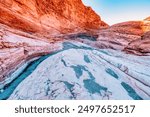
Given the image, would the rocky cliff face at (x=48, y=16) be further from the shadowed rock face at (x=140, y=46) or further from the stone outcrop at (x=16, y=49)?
the shadowed rock face at (x=140, y=46)

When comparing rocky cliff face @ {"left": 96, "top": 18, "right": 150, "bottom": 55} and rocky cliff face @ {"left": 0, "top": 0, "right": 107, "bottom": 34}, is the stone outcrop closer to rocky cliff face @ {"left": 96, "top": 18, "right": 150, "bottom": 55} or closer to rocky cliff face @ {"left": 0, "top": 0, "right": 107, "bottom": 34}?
rocky cliff face @ {"left": 0, "top": 0, "right": 107, "bottom": 34}

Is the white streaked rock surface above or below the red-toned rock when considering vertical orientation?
below

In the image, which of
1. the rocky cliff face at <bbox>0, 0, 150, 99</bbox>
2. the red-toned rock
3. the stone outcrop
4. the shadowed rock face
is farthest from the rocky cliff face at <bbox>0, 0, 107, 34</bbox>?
the shadowed rock face

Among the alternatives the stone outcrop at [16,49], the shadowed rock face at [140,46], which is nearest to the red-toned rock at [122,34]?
the shadowed rock face at [140,46]

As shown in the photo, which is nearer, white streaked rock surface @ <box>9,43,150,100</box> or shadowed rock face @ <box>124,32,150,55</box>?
white streaked rock surface @ <box>9,43,150,100</box>

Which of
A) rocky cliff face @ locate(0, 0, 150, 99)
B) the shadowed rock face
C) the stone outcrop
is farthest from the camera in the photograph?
the shadowed rock face

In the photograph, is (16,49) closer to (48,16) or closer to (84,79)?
(84,79)

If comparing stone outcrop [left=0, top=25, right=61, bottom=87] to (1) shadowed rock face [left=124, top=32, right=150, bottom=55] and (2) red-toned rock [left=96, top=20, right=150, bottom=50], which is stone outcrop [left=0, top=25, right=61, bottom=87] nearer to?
(2) red-toned rock [left=96, top=20, right=150, bottom=50]

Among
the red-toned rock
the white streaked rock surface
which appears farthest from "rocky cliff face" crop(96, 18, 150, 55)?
the white streaked rock surface

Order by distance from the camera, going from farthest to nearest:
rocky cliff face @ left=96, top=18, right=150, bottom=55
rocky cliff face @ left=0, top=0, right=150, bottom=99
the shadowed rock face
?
rocky cliff face @ left=96, top=18, right=150, bottom=55 < the shadowed rock face < rocky cliff face @ left=0, top=0, right=150, bottom=99

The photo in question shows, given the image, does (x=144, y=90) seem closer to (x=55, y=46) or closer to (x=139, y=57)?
(x=139, y=57)

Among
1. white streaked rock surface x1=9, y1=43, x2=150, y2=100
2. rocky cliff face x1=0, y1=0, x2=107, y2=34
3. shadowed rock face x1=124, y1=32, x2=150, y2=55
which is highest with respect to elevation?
rocky cliff face x1=0, y1=0, x2=107, y2=34
